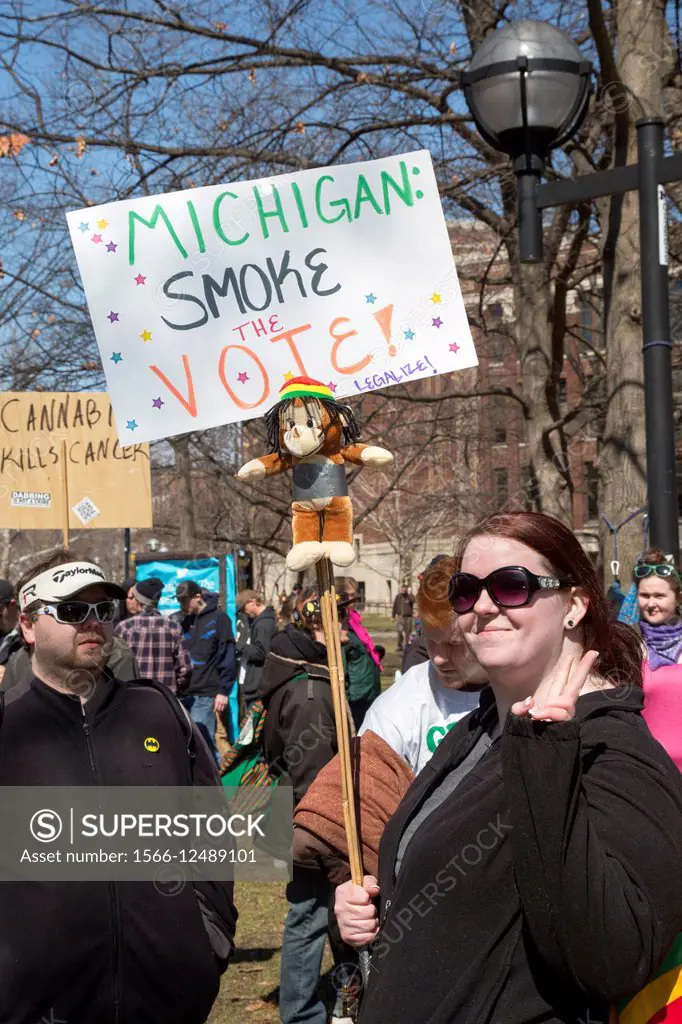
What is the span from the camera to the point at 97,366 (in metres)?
11.8

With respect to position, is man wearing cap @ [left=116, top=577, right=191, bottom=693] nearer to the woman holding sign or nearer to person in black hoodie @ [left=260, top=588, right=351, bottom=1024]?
person in black hoodie @ [left=260, top=588, right=351, bottom=1024]

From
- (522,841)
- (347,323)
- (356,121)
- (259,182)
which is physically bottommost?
(522,841)

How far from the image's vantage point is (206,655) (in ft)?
36.9

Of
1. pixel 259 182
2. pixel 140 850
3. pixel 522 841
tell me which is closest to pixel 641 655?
pixel 522 841

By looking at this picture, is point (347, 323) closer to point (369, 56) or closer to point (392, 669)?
point (369, 56)

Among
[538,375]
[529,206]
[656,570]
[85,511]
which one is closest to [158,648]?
[85,511]

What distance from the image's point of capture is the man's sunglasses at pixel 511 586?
2.05m

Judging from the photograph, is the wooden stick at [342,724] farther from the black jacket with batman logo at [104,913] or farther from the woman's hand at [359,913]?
the black jacket with batman logo at [104,913]

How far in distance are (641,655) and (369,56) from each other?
8.58 m

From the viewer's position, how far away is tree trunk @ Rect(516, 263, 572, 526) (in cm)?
1010

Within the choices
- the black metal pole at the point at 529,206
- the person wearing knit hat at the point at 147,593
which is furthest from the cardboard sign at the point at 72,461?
the black metal pole at the point at 529,206

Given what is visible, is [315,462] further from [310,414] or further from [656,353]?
[656,353]

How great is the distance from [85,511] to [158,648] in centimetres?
276

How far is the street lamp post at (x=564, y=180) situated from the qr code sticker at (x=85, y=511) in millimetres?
6459
